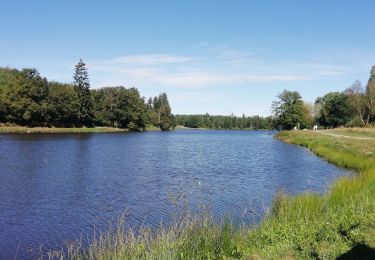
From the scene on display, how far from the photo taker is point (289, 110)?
137m

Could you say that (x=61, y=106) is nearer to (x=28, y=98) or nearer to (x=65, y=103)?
(x=65, y=103)

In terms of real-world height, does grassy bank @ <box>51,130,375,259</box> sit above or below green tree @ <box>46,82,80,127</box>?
below

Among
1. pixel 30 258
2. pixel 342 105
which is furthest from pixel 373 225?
pixel 342 105

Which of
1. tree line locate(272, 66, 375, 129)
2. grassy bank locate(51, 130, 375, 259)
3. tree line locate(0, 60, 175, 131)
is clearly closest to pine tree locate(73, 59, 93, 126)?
tree line locate(0, 60, 175, 131)

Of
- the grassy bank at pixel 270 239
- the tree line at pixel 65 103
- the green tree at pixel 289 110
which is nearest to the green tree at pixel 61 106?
the tree line at pixel 65 103

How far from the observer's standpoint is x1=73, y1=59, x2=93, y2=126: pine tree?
125 m

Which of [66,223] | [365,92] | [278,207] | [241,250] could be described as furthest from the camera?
[365,92]

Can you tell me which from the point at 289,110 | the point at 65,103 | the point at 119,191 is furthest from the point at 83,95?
the point at 119,191

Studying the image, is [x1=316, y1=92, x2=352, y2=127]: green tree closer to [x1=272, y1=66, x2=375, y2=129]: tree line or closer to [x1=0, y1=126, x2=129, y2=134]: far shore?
[x1=272, y1=66, x2=375, y2=129]: tree line

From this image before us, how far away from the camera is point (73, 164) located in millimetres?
40250

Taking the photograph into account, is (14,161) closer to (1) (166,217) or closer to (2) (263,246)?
(1) (166,217)

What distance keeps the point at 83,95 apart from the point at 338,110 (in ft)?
265

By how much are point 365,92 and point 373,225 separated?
398 feet

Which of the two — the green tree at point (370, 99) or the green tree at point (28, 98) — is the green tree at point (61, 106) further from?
the green tree at point (370, 99)
